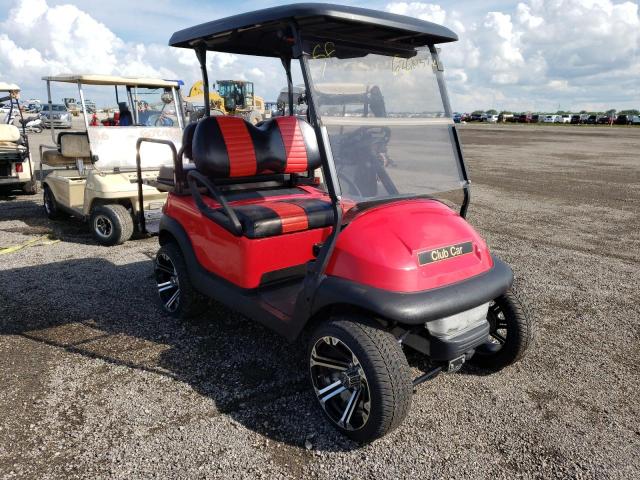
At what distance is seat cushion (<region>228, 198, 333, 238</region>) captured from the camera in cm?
304

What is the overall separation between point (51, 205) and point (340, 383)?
5.96 meters

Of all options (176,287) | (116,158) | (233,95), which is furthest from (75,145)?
(233,95)

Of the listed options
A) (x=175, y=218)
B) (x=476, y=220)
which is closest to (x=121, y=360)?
(x=175, y=218)

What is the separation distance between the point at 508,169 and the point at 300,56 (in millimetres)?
12719

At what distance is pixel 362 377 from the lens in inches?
89.8

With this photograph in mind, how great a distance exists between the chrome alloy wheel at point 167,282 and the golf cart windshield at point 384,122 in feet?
5.95

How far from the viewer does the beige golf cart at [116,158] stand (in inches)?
220

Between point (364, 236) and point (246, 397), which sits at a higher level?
point (364, 236)

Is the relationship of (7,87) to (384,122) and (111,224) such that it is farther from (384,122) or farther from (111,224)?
(384,122)

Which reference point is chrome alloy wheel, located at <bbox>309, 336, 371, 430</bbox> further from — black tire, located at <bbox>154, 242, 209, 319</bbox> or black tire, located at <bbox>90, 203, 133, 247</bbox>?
black tire, located at <bbox>90, 203, 133, 247</bbox>

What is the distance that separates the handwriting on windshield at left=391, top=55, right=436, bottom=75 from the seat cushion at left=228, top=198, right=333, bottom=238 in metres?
1.09

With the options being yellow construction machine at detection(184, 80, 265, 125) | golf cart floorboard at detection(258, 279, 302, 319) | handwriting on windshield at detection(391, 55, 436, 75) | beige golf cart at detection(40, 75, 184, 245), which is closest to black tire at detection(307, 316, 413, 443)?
golf cart floorboard at detection(258, 279, 302, 319)

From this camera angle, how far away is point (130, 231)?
5.60m

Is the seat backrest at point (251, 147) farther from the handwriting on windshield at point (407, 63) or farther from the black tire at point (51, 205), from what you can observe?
the black tire at point (51, 205)
